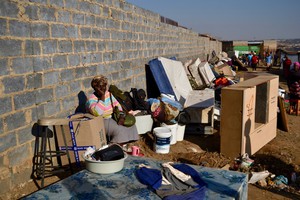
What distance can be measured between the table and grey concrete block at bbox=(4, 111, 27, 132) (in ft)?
4.20

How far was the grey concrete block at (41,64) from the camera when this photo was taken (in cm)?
413

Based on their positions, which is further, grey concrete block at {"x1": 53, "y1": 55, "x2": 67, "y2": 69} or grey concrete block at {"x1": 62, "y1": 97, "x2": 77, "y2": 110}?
grey concrete block at {"x1": 62, "y1": 97, "x2": 77, "y2": 110}

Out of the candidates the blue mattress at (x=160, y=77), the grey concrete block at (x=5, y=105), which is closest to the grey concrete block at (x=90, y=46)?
the grey concrete block at (x=5, y=105)

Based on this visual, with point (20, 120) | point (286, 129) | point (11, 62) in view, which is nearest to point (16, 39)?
point (11, 62)

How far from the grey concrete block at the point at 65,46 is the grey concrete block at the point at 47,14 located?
1.20 feet

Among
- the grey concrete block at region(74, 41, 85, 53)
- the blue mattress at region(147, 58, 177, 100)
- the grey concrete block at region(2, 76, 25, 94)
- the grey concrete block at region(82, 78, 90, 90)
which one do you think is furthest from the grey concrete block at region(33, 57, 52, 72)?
the blue mattress at region(147, 58, 177, 100)

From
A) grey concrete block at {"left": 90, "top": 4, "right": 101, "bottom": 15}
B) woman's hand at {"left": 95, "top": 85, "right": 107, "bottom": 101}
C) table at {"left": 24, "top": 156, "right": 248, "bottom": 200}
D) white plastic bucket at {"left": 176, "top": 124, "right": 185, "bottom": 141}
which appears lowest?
white plastic bucket at {"left": 176, "top": 124, "right": 185, "bottom": 141}

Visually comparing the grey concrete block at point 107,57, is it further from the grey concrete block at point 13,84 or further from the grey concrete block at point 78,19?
the grey concrete block at point 13,84

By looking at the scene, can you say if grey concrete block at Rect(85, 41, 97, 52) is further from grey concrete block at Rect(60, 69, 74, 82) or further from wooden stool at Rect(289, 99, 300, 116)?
wooden stool at Rect(289, 99, 300, 116)

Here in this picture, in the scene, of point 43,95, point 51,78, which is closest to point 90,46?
point 51,78

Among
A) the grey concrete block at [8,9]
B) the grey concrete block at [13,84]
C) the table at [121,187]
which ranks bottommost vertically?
the table at [121,187]

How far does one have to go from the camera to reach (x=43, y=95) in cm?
433

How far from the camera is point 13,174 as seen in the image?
151 inches

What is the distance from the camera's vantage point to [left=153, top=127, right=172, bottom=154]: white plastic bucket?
5734 millimetres
